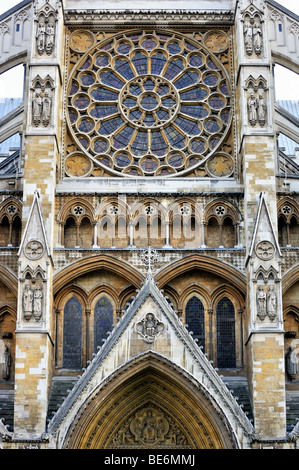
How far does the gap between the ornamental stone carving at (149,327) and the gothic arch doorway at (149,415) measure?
437 millimetres

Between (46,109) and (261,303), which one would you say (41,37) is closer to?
(46,109)

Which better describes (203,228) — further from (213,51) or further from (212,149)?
(213,51)

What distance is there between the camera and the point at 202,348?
25.8 metres

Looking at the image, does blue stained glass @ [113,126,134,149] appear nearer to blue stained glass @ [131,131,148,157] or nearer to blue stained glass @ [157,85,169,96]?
blue stained glass @ [131,131,148,157]

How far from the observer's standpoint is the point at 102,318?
26.7 meters

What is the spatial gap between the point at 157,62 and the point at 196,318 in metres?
7.64

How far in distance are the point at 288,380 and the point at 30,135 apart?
29.9ft

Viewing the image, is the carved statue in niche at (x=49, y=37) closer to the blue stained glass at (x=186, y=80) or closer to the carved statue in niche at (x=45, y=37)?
the carved statue in niche at (x=45, y=37)

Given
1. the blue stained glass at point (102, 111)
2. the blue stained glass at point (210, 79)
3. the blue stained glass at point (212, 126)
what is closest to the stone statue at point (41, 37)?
the blue stained glass at point (102, 111)

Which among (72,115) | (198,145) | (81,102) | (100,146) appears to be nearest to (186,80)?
(198,145)

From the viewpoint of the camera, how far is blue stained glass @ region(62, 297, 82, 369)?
26172 millimetres

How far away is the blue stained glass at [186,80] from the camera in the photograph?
1146 inches
